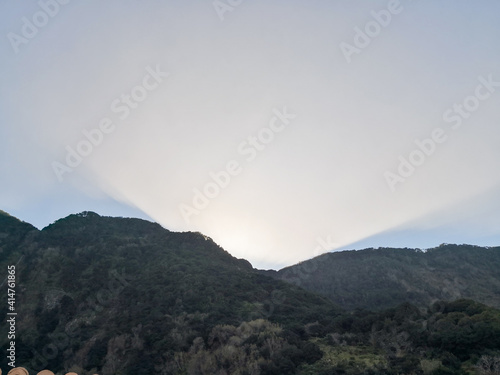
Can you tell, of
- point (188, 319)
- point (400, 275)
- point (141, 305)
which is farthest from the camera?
point (400, 275)

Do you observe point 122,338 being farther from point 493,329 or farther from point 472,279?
point 472,279

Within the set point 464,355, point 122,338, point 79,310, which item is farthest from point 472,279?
point 79,310

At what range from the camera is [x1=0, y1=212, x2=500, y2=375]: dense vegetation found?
20500 mm

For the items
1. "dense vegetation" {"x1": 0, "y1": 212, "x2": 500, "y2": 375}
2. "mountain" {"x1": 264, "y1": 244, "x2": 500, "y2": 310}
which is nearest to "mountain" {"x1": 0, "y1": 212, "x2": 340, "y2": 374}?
"dense vegetation" {"x1": 0, "y1": 212, "x2": 500, "y2": 375}

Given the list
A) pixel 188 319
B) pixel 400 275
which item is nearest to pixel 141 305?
pixel 188 319

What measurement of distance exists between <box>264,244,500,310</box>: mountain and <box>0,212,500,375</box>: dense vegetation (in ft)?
74.8

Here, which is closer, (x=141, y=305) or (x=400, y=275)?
(x=141, y=305)

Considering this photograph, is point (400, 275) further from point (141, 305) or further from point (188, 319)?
point (141, 305)

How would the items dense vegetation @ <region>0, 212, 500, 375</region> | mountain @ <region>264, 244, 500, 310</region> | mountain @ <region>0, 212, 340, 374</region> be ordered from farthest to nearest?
mountain @ <region>264, 244, 500, 310</region> < mountain @ <region>0, 212, 340, 374</region> < dense vegetation @ <region>0, 212, 500, 375</region>

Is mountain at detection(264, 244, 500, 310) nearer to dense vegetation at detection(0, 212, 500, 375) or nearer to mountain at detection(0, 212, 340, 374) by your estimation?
mountain at detection(0, 212, 340, 374)

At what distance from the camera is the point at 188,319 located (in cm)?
3447

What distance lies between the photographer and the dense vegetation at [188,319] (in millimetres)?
20500

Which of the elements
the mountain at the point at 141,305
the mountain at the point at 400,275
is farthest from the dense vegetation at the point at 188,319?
the mountain at the point at 400,275

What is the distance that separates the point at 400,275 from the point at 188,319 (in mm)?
56053
